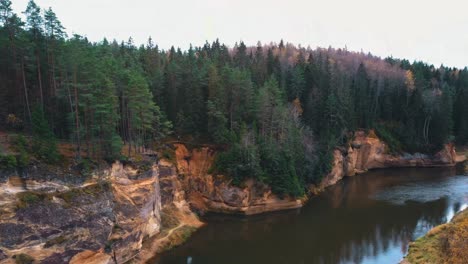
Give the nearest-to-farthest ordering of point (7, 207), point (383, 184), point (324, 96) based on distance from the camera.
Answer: point (7, 207)
point (383, 184)
point (324, 96)

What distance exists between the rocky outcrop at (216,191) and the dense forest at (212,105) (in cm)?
162

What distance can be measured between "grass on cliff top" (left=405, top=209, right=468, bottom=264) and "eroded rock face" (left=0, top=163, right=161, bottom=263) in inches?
991

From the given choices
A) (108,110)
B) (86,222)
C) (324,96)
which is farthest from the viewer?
(324,96)

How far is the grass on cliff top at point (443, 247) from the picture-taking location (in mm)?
20828

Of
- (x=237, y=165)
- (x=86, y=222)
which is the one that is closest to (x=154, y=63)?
(x=237, y=165)

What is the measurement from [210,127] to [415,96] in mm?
56150

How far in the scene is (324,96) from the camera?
220ft

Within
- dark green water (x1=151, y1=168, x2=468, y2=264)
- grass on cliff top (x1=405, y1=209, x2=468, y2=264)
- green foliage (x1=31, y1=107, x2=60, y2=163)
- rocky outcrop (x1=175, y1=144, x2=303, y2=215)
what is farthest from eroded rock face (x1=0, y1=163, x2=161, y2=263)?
grass on cliff top (x1=405, y1=209, x2=468, y2=264)

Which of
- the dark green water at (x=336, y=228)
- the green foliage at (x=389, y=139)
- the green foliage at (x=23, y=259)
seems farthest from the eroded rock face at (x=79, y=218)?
the green foliage at (x=389, y=139)

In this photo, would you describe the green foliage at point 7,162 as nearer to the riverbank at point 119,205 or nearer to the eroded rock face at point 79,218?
the riverbank at point 119,205

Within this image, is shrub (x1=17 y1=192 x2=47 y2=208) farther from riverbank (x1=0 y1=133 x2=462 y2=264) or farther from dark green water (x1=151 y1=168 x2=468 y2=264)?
dark green water (x1=151 y1=168 x2=468 y2=264)

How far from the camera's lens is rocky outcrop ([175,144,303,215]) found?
153 ft

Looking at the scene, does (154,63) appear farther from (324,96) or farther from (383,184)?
(383,184)

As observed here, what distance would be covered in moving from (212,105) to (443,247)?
32.7 metres
